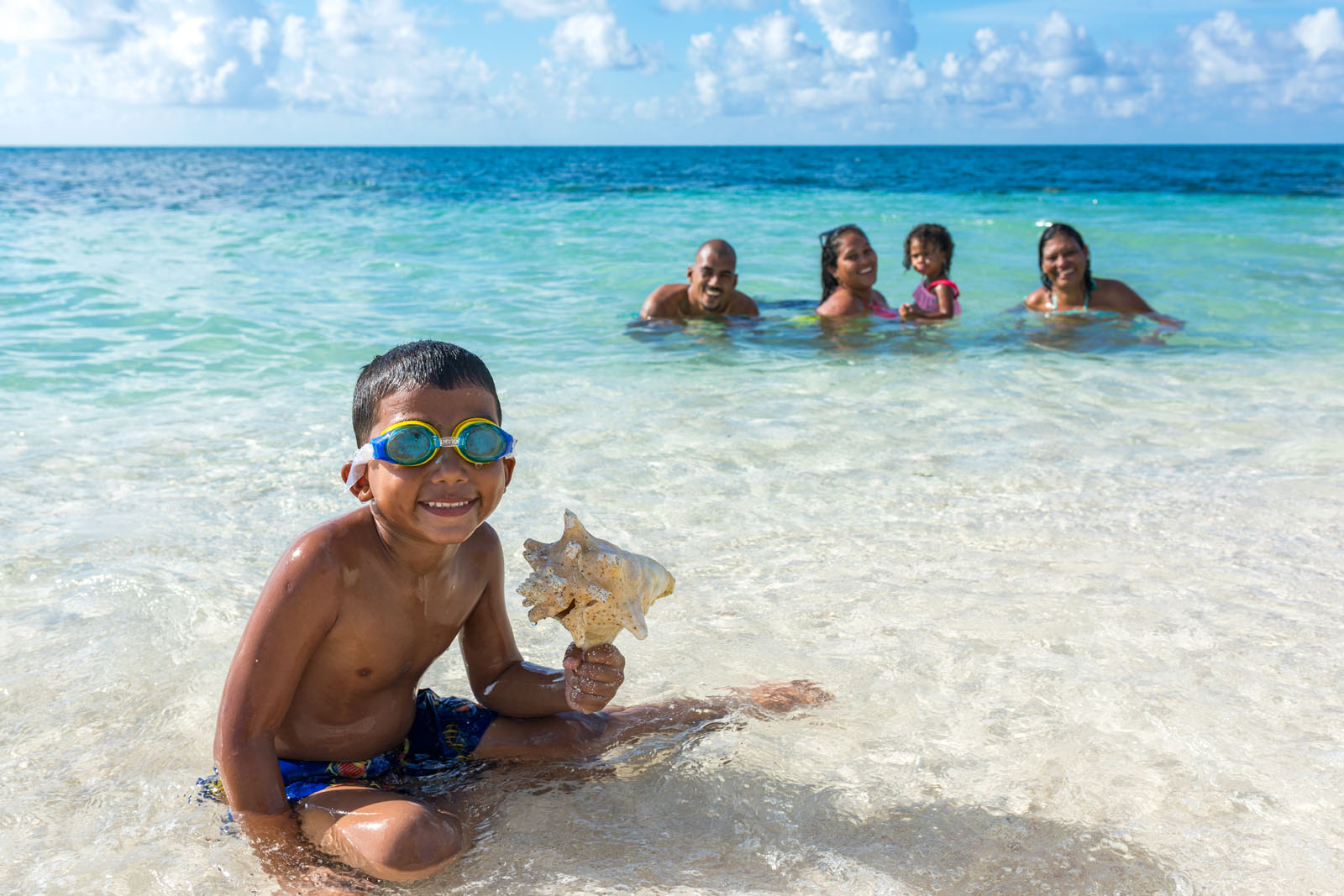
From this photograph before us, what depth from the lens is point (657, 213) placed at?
74.0ft

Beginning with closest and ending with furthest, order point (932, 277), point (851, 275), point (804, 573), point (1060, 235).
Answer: point (804, 573) < point (851, 275) < point (1060, 235) < point (932, 277)

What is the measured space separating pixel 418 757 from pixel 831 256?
24.9ft

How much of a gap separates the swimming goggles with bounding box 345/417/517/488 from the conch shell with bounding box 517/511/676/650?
214 mm

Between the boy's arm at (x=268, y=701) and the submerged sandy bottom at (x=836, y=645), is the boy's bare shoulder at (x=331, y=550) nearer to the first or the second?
the boy's arm at (x=268, y=701)

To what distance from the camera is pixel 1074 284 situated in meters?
9.48

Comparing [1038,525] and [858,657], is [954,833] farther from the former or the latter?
[1038,525]

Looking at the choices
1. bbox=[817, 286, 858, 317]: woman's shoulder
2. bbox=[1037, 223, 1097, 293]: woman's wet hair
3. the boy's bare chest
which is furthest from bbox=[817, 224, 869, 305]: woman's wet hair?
the boy's bare chest

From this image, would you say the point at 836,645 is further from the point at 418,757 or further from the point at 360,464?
the point at 360,464

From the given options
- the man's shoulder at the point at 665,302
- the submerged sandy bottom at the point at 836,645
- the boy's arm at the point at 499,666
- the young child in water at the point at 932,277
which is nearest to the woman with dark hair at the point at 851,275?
the young child in water at the point at 932,277

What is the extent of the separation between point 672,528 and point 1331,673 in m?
2.27

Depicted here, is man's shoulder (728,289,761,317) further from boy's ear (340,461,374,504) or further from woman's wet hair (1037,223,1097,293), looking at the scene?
boy's ear (340,461,374,504)

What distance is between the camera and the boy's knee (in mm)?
2084

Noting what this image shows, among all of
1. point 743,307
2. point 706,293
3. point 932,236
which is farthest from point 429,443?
point 932,236

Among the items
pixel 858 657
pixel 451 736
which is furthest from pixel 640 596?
pixel 858 657
